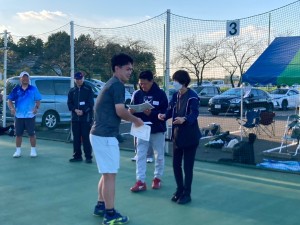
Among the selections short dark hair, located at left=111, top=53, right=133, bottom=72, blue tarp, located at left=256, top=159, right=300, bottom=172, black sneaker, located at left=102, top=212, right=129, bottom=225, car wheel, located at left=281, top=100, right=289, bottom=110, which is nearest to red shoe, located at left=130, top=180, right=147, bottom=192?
black sneaker, located at left=102, top=212, right=129, bottom=225

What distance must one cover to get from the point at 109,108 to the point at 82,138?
3.76 m

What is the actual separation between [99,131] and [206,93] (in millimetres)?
20262

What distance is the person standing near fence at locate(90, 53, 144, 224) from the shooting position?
12.7ft

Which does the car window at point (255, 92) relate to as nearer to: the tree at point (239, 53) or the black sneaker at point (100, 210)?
the tree at point (239, 53)

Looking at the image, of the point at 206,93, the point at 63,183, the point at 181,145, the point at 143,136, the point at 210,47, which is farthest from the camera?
the point at 206,93

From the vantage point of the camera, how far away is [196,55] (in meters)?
9.09

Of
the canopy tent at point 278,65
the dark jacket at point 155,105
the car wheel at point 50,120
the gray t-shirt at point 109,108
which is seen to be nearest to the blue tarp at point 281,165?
the canopy tent at point 278,65

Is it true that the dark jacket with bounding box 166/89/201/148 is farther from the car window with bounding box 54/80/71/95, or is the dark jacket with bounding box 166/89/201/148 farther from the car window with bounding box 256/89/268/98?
the car window with bounding box 256/89/268/98

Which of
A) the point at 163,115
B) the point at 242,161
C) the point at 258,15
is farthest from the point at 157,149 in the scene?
the point at 258,15

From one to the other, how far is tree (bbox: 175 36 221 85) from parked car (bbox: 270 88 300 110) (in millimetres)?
13218

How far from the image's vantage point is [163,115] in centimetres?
511

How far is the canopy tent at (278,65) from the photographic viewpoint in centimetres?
685

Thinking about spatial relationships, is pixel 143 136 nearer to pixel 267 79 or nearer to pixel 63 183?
pixel 63 183

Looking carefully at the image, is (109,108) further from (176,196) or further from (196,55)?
(196,55)
